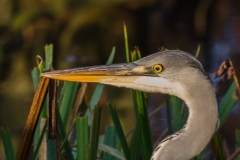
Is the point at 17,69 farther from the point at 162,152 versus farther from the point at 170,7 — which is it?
the point at 162,152

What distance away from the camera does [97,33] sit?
4.54 m

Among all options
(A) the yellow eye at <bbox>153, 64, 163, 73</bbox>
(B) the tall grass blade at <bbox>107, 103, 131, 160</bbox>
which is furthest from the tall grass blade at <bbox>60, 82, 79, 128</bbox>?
(A) the yellow eye at <bbox>153, 64, 163, 73</bbox>

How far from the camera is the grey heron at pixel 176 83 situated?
1.39 meters

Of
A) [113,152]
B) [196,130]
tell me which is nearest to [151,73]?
[196,130]

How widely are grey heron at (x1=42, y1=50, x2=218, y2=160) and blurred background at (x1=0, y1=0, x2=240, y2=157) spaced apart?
2155 mm

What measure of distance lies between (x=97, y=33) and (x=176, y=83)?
10.2 feet

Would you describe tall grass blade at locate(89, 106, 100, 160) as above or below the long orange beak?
below

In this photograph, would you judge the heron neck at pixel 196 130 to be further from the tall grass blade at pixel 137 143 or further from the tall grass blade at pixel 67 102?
the tall grass blade at pixel 67 102

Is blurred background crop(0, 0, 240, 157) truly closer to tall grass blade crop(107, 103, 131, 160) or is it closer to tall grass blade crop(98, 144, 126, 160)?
tall grass blade crop(98, 144, 126, 160)

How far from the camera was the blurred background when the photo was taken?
13.2 ft

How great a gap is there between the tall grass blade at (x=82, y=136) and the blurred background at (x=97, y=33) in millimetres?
2107

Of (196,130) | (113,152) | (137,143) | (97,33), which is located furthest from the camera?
(97,33)

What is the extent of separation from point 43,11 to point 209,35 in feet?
4.16

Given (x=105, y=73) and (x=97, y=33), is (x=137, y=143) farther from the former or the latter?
(x=97, y=33)
